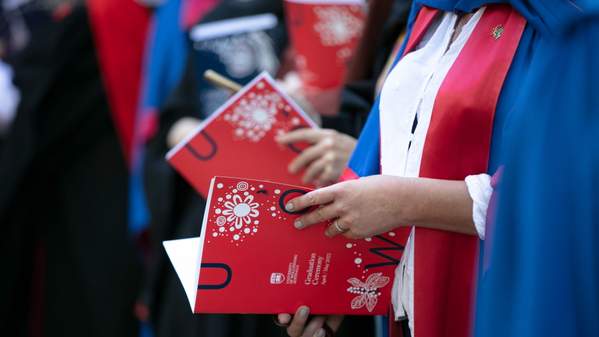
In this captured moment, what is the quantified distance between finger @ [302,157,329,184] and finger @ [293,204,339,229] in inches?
14.4

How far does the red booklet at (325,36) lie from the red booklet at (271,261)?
86 centimetres

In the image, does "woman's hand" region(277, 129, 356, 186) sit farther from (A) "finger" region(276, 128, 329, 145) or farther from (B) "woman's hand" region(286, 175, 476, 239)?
(B) "woman's hand" region(286, 175, 476, 239)

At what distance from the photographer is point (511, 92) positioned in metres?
1.12

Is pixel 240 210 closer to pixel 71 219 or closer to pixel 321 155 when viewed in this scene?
pixel 321 155

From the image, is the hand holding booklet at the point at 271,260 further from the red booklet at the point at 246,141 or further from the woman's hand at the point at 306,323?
the red booklet at the point at 246,141

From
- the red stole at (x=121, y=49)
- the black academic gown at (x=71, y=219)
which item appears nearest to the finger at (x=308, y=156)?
the red stole at (x=121, y=49)

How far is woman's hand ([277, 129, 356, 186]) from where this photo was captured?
5.07ft

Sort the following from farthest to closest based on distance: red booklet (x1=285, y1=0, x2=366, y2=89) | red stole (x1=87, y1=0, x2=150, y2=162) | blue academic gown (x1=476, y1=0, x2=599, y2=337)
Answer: red stole (x1=87, y1=0, x2=150, y2=162) < red booklet (x1=285, y1=0, x2=366, y2=89) < blue academic gown (x1=476, y1=0, x2=599, y2=337)

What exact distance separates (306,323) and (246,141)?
40cm

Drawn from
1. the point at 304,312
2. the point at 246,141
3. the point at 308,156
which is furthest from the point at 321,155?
the point at 304,312

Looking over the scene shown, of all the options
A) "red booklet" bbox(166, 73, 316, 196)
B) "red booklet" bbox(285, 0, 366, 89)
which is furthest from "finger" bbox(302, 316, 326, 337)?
"red booklet" bbox(285, 0, 366, 89)

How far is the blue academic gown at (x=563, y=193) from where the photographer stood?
2.84ft

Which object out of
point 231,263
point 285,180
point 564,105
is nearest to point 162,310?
point 285,180

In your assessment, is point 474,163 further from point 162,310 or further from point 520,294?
point 162,310
